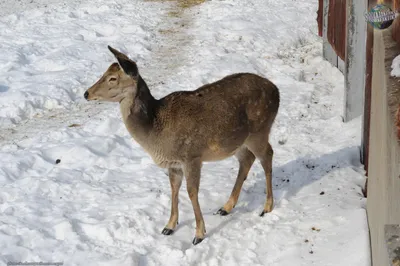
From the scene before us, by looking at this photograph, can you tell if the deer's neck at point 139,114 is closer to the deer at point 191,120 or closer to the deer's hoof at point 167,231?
the deer at point 191,120

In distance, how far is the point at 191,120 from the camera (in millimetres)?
6629

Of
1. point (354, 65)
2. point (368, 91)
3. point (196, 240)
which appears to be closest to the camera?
point (196, 240)

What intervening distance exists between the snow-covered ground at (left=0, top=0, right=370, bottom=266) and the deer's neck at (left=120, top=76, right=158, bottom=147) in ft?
3.35

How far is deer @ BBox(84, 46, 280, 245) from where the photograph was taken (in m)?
6.37

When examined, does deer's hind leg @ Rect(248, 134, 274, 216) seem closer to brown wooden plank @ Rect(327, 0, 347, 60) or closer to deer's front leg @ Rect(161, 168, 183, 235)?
deer's front leg @ Rect(161, 168, 183, 235)

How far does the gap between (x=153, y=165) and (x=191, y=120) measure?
1.91 metres

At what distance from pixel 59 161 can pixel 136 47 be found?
617cm

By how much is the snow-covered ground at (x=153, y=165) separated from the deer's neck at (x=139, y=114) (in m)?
1.02

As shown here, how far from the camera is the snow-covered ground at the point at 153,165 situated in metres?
6.29

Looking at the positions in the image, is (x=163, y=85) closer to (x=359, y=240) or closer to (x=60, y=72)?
(x=60, y=72)

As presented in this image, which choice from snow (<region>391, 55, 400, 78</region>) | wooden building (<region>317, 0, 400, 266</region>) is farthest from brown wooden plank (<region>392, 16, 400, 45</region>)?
snow (<region>391, 55, 400, 78</region>)

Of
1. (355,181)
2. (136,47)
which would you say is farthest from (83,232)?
(136,47)

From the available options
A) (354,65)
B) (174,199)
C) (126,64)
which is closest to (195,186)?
(174,199)

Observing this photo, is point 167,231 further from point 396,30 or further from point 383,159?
point 396,30
